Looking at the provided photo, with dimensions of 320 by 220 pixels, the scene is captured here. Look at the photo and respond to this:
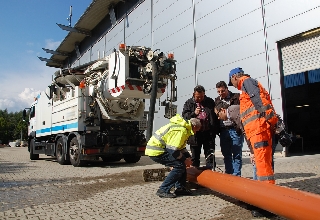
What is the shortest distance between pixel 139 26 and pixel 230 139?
15.4 meters

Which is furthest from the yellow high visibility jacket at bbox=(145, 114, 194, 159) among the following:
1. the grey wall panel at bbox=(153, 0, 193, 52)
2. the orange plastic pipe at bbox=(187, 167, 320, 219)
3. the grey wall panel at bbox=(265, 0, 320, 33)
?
the grey wall panel at bbox=(153, 0, 193, 52)

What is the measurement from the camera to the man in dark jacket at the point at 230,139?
4.68 meters

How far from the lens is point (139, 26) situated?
18.8 meters

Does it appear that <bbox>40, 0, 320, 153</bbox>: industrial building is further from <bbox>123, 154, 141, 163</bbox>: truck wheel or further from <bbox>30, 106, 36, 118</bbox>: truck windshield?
<bbox>30, 106, 36, 118</bbox>: truck windshield

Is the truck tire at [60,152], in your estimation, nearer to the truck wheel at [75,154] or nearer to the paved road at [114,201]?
the truck wheel at [75,154]

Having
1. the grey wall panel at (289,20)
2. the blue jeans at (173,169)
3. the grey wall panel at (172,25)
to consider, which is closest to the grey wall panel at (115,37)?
the grey wall panel at (172,25)

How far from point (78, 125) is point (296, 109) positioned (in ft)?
42.4

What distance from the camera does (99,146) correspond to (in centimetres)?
865

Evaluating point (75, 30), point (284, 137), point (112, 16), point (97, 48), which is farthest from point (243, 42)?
point (75, 30)

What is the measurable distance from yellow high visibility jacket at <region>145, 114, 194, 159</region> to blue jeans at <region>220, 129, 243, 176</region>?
845 millimetres

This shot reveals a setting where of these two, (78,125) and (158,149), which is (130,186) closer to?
(158,149)

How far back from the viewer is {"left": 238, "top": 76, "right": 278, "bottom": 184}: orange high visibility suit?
3.21m

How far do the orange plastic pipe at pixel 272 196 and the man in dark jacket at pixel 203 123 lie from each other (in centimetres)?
100

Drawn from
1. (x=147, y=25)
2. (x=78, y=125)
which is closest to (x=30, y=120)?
(x=78, y=125)
